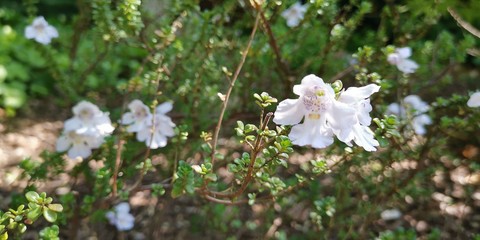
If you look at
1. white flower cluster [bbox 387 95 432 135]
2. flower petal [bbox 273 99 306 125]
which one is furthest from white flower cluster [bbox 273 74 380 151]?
white flower cluster [bbox 387 95 432 135]

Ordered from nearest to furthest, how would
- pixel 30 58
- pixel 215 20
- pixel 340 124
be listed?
pixel 340 124
pixel 215 20
pixel 30 58

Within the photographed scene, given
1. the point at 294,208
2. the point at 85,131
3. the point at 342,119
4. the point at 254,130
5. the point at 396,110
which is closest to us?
the point at 342,119

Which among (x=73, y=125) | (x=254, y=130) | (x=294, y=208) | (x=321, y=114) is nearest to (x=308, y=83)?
(x=321, y=114)

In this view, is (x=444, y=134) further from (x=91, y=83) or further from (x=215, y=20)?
(x=91, y=83)

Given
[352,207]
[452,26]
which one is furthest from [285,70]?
[452,26]

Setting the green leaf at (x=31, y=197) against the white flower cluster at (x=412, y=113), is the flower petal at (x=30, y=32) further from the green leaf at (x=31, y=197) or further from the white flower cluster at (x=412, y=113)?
the white flower cluster at (x=412, y=113)

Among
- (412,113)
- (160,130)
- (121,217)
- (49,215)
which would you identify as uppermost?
(49,215)

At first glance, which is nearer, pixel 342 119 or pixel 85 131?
pixel 342 119

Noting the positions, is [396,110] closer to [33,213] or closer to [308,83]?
[308,83]
